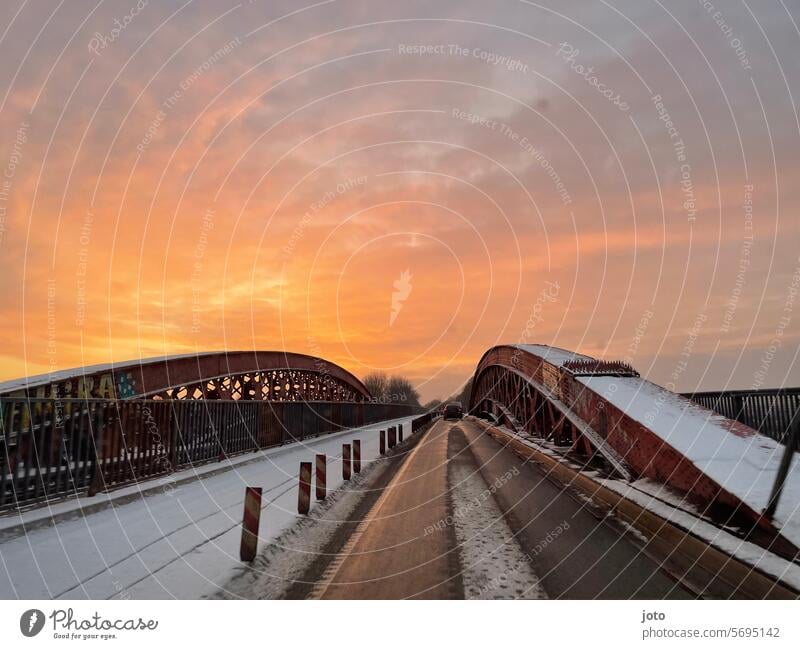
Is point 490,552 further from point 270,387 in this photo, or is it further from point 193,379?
point 270,387

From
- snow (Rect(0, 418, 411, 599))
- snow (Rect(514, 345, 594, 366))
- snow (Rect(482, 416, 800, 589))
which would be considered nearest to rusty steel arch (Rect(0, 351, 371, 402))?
snow (Rect(0, 418, 411, 599))

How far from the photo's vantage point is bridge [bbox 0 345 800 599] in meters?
5.11

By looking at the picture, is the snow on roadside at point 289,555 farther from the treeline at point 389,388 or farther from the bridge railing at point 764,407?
the treeline at point 389,388

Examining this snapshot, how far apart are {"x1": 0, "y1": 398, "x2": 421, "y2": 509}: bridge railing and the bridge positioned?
0.12 feet

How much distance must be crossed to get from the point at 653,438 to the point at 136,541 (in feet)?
Result: 28.7

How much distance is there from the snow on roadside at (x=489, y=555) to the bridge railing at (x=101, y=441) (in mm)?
6904

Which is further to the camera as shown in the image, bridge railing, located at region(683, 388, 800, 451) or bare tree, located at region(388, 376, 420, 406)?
bare tree, located at region(388, 376, 420, 406)

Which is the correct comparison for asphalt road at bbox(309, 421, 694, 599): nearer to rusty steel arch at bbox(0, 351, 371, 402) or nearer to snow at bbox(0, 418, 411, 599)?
snow at bbox(0, 418, 411, 599)

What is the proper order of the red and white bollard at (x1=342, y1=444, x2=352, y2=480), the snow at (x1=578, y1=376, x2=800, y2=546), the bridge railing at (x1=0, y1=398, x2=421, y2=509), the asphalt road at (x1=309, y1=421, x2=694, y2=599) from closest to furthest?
the asphalt road at (x1=309, y1=421, x2=694, y2=599) < the snow at (x1=578, y1=376, x2=800, y2=546) < the bridge railing at (x1=0, y1=398, x2=421, y2=509) < the red and white bollard at (x1=342, y1=444, x2=352, y2=480)

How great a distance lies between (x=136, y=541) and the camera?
6.73 meters

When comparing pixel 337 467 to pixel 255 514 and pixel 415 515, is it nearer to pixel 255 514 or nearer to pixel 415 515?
pixel 415 515

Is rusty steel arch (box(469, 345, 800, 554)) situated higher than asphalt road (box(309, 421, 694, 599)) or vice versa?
rusty steel arch (box(469, 345, 800, 554))

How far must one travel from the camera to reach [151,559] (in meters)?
5.89

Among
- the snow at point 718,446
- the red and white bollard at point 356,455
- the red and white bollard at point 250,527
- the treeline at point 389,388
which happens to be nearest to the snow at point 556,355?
the snow at point 718,446
